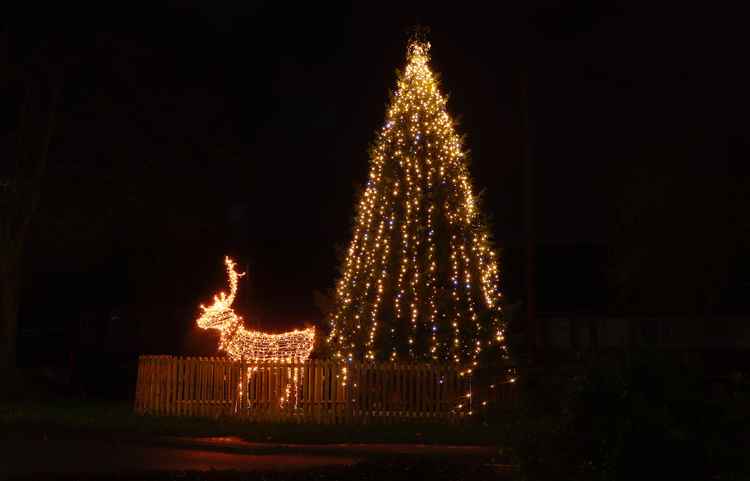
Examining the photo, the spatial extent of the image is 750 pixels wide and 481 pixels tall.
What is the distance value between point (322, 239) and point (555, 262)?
9.35m

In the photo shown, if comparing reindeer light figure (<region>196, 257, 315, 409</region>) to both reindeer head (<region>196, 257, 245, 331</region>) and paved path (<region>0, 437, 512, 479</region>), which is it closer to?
reindeer head (<region>196, 257, 245, 331</region>)

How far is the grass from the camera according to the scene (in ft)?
54.4

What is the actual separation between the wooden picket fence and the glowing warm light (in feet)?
1.77

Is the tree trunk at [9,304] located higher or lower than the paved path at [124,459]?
higher

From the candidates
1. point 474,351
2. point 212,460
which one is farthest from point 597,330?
point 212,460

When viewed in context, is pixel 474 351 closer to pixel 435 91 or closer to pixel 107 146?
pixel 435 91

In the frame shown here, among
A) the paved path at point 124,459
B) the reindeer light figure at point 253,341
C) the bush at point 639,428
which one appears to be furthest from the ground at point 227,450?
the bush at point 639,428

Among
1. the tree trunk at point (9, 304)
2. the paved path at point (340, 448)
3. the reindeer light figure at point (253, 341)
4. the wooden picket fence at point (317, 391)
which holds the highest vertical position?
the tree trunk at point (9, 304)

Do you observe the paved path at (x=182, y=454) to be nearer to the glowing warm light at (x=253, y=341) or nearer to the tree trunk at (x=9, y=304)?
the glowing warm light at (x=253, y=341)

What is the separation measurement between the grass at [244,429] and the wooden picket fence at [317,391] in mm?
482

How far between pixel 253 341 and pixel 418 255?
11.9 feet

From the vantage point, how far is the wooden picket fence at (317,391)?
18516mm

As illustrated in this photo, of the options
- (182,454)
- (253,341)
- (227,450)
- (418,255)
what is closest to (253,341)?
(253,341)

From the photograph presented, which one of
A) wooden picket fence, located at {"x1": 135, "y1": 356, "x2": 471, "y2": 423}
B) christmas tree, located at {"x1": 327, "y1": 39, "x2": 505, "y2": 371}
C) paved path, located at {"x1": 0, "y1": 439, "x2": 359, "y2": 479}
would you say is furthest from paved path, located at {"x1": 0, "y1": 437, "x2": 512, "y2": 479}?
christmas tree, located at {"x1": 327, "y1": 39, "x2": 505, "y2": 371}
